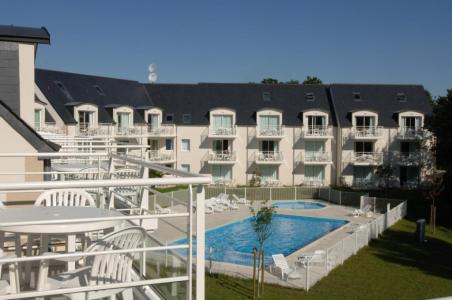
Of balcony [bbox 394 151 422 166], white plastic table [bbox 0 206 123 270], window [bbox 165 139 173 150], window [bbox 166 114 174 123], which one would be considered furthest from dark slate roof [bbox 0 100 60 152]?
balcony [bbox 394 151 422 166]

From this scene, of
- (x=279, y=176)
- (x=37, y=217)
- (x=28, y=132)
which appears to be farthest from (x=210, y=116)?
(x=37, y=217)

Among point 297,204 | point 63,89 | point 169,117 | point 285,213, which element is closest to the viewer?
point 285,213

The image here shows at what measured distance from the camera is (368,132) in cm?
4403

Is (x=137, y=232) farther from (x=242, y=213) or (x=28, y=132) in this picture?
(x=242, y=213)

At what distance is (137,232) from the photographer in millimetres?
4355

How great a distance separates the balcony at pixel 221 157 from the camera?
144 ft

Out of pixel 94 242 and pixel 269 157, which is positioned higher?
pixel 94 242

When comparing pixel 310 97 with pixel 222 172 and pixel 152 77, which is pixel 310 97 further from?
pixel 152 77

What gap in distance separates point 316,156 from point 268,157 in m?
4.42

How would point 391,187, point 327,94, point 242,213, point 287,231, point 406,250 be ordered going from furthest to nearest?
point 327,94, point 391,187, point 242,213, point 287,231, point 406,250

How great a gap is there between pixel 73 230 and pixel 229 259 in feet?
51.9

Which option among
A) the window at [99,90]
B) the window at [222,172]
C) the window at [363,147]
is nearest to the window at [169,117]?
the window at [222,172]

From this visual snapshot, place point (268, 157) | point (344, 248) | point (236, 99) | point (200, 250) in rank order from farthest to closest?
point (236, 99) → point (268, 157) → point (344, 248) → point (200, 250)

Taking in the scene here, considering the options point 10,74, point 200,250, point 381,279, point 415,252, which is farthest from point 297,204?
point 200,250
